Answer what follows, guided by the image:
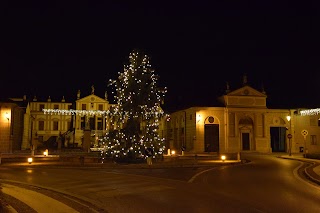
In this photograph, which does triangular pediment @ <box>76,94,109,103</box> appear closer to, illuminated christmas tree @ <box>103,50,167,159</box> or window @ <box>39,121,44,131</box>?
window @ <box>39,121,44,131</box>

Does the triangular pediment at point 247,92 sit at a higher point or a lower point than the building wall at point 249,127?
higher

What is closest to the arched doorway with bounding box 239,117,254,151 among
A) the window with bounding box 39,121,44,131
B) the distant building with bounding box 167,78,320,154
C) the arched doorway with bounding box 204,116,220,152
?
the distant building with bounding box 167,78,320,154

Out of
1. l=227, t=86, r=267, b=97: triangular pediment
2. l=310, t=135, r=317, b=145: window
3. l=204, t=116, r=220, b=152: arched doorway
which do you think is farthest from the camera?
l=310, t=135, r=317, b=145: window

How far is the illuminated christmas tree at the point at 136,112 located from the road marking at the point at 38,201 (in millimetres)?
15607

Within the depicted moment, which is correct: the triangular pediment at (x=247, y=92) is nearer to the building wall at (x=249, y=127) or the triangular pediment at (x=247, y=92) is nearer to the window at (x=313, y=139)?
the building wall at (x=249, y=127)

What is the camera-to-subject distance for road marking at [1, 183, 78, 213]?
1051cm

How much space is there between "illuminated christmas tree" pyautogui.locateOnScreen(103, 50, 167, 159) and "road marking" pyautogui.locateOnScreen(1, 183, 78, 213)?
1561 centimetres

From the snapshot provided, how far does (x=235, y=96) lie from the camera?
56094 mm

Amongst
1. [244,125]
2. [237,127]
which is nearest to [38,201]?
[237,127]

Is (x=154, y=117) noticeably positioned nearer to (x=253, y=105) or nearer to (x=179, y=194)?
(x=179, y=194)

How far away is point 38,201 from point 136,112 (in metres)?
19.1

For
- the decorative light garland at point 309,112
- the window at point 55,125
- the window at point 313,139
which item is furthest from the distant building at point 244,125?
the window at point 55,125

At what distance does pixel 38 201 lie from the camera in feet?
39.1

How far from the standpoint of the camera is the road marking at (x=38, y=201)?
10508 mm
